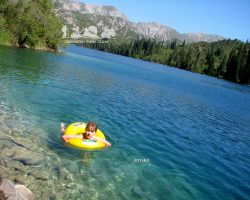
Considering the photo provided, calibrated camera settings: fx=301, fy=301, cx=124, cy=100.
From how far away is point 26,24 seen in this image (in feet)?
269

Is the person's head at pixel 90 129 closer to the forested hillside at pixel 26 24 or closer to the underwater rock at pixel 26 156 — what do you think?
the underwater rock at pixel 26 156

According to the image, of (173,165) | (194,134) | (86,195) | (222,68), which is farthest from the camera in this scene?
(222,68)

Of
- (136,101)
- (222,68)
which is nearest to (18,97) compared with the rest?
(136,101)

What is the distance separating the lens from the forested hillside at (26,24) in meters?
79.7

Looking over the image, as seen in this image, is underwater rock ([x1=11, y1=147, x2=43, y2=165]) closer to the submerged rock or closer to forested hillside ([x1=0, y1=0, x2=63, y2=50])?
the submerged rock

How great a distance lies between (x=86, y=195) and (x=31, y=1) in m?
85.7

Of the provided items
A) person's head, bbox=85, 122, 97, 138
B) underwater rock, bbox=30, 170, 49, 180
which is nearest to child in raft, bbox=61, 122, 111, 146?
person's head, bbox=85, 122, 97, 138

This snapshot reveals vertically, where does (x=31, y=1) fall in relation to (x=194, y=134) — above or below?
above

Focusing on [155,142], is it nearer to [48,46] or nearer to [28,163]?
[28,163]

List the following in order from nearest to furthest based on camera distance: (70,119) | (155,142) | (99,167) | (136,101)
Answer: (99,167), (155,142), (70,119), (136,101)

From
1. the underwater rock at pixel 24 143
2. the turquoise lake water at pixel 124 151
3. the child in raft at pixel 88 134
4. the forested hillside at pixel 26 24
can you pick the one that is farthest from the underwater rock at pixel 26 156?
the forested hillside at pixel 26 24

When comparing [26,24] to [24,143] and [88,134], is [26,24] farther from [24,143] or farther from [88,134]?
[88,134]

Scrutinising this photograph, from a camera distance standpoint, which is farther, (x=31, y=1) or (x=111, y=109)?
(x=31, y=1)

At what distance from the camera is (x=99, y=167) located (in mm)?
16094
